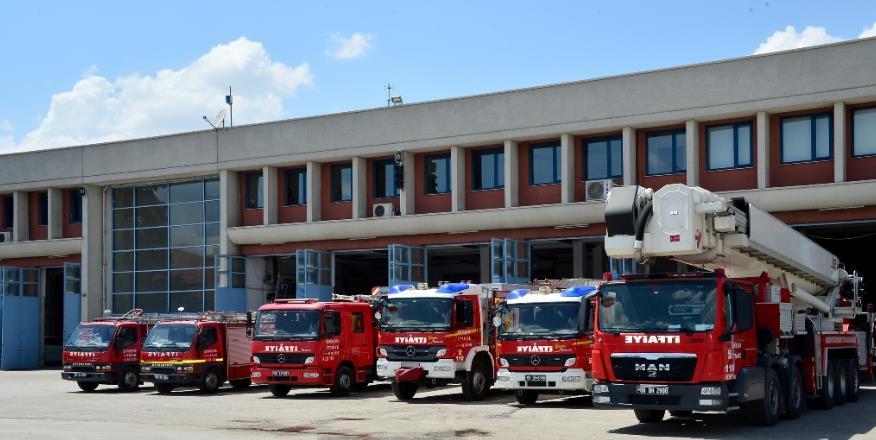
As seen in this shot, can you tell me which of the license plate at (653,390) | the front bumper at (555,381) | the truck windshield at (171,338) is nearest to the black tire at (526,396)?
the front bumper at (555,381)


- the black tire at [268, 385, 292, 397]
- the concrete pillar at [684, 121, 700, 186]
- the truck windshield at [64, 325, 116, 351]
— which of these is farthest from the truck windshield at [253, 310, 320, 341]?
the concrete pillar at [684, 121, 700, 186]

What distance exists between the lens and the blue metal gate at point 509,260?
32812 mm

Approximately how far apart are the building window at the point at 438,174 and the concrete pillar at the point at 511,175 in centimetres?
262

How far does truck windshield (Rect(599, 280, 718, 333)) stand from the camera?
14805mm

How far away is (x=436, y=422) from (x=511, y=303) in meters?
4.03

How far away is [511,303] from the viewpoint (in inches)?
826

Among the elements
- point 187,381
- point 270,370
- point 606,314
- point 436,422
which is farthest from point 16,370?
point 606,314

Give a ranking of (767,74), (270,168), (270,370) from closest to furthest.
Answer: (270,370), (767,74), (270,168)

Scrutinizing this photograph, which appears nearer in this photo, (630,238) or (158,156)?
(630,238)

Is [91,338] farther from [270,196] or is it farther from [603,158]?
[603,158]

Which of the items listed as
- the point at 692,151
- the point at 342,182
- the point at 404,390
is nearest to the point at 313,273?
the point at 342,182

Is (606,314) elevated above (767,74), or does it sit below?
below

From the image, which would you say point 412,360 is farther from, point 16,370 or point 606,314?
point 16,370

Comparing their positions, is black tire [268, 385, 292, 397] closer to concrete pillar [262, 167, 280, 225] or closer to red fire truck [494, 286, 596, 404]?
red fire truck [494, 286, 596, 404]
